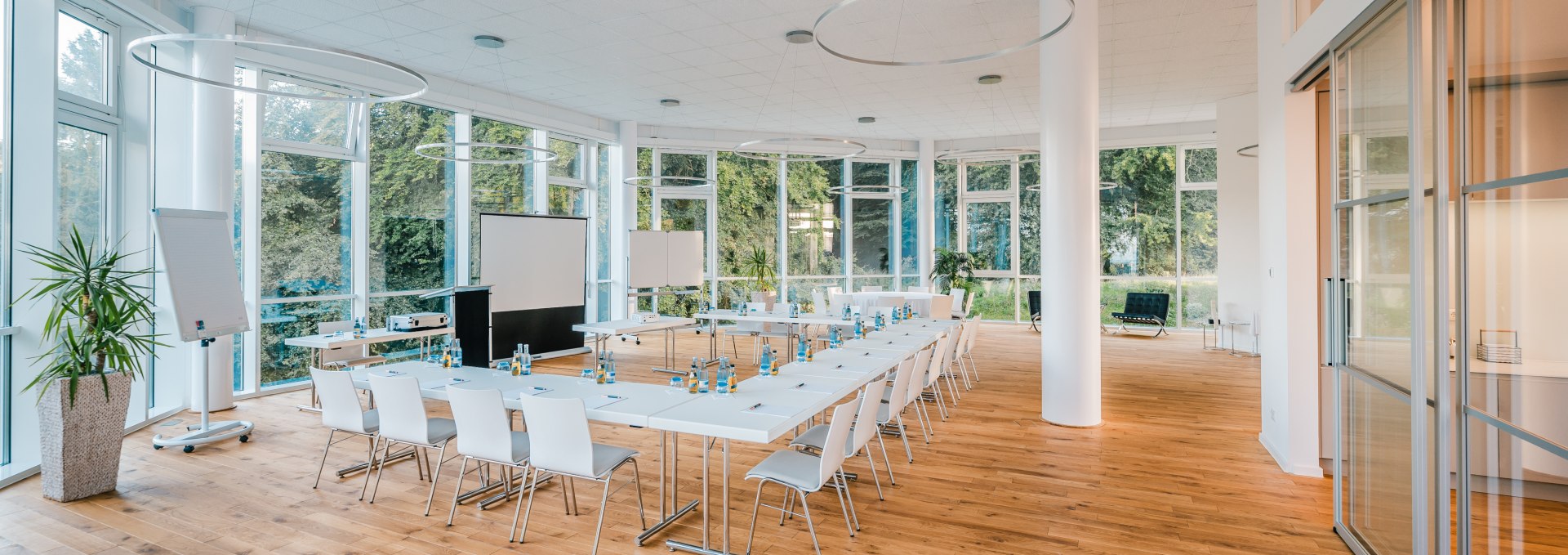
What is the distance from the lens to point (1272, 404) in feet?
16.7

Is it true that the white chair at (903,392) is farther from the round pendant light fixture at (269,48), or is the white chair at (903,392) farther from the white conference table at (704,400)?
the round pendant light fixture at (269,48)

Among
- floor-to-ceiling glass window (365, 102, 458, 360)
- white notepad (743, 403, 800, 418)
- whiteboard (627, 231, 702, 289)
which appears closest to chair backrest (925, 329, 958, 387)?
white notepad (743, 403, 800, 418)

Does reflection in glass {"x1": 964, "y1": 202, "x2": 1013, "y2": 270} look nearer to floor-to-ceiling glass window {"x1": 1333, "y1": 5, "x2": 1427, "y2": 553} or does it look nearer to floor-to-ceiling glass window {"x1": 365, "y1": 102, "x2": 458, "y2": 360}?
floor-to-ceiling glass window {"x1": 365, "y1": 102, "x2": 458, "y2": 360}

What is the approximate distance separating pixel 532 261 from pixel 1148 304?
10.1 meters

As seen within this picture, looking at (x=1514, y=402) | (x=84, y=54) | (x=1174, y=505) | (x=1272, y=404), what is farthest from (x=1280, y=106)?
(x=84, y=54)

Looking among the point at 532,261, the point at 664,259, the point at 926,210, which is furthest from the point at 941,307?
the point at 532,261

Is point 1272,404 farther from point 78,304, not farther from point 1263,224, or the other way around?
point 78,304

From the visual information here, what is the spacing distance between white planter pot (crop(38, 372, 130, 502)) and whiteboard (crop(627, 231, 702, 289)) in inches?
262

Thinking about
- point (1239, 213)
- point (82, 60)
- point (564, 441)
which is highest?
point (82, 60)

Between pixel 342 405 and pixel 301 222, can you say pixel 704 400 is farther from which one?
pixel 301 222

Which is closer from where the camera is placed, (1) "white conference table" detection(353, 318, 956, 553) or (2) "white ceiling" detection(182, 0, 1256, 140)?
(1) "white conference table" detection(353, 318, 956, 553)

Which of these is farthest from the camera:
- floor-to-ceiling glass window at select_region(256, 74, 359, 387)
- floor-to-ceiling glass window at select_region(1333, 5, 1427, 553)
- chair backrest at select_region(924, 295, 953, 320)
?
chair backrest at select_region(924, 295, 953, 320)

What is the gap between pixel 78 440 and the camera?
14.2ft

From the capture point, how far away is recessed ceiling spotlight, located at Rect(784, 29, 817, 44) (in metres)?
7.38
